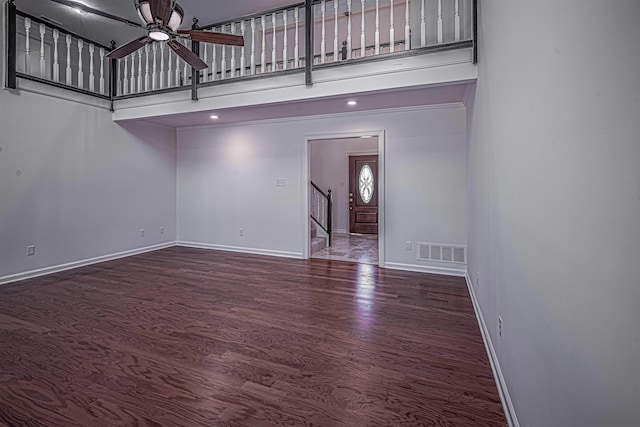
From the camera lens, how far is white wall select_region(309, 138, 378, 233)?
8469 mm

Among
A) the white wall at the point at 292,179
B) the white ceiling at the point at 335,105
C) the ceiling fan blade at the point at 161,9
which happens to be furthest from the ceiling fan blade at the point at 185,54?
the white wall at the point at 292,179

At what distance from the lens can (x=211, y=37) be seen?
2980 mm

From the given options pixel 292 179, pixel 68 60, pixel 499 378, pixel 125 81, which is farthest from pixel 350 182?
pixel 499 378

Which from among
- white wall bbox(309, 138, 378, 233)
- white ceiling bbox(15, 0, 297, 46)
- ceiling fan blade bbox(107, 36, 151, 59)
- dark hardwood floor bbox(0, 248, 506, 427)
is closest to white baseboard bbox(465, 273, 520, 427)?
dark hardwood floor bbox(0, 248, 506, 427)

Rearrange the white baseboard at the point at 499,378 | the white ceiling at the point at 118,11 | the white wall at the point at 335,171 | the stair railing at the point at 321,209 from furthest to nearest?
1. the white wall at the point at 335,171
2. the stair railing at the point at 321,209
3. the white ceiling at the point at 118,11
4. the white baseboard at the point at 499,378

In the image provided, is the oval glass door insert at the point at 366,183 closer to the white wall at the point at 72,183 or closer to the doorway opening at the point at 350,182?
the doorway opening at the point at 350,182

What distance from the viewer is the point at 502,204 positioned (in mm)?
1932

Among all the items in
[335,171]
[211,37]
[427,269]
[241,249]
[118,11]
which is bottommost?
[427,269]

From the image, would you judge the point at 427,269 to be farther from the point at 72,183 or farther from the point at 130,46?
the point at 72,183

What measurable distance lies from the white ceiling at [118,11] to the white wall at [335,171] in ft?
11.4

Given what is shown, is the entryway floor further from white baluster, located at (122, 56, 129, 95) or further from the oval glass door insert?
white baluster, located at (122, 56, 129, 95)

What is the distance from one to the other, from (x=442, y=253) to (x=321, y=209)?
11.3 ft

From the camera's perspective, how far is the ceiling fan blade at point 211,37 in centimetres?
293

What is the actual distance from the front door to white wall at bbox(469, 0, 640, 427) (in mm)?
6404
